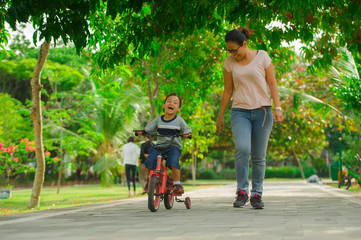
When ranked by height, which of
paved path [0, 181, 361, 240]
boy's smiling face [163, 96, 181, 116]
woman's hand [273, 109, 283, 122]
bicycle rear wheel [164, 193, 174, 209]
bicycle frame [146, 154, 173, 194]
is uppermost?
boy's smiling face [163, 96, 181, 116]

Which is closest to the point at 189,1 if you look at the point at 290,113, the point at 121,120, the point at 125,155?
the point at 125,155

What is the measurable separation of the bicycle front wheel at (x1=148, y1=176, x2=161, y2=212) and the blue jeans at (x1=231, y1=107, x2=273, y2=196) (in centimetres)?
109

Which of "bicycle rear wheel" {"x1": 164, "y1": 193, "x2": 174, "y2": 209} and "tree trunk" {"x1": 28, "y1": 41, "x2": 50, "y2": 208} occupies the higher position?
"tree trunk" {"x1": 28, "y1": 41, "x2": 50, "y2": 208}

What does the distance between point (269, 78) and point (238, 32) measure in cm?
76

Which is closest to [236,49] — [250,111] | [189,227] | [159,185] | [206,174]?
[250,111]

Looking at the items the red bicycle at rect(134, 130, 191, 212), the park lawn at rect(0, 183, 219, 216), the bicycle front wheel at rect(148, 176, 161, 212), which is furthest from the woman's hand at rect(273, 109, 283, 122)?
the park lawn at rect(0, 183, 219, 216)

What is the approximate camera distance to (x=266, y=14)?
6477 millimetres

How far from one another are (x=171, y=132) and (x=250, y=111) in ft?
3.69

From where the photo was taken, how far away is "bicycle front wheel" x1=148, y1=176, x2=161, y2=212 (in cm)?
634

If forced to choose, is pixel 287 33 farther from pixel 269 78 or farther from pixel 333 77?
pixel 333 77

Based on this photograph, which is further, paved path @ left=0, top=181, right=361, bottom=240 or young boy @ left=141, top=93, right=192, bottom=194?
young boy @ left=141, top=93, right=192, bottom=194

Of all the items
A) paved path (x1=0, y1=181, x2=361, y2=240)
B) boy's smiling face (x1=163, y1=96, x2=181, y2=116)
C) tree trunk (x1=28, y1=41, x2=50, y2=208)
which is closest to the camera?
paved path (x1=0, y1=181, x2=361, y2=240)

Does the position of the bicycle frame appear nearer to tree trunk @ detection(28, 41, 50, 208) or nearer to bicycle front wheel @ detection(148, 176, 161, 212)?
bicycle front wheel @ detection(148, 176, 161, 212)

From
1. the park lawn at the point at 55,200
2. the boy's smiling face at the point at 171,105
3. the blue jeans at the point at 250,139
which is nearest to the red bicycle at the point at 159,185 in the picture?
the boy's smiling face at the point at 171,105
